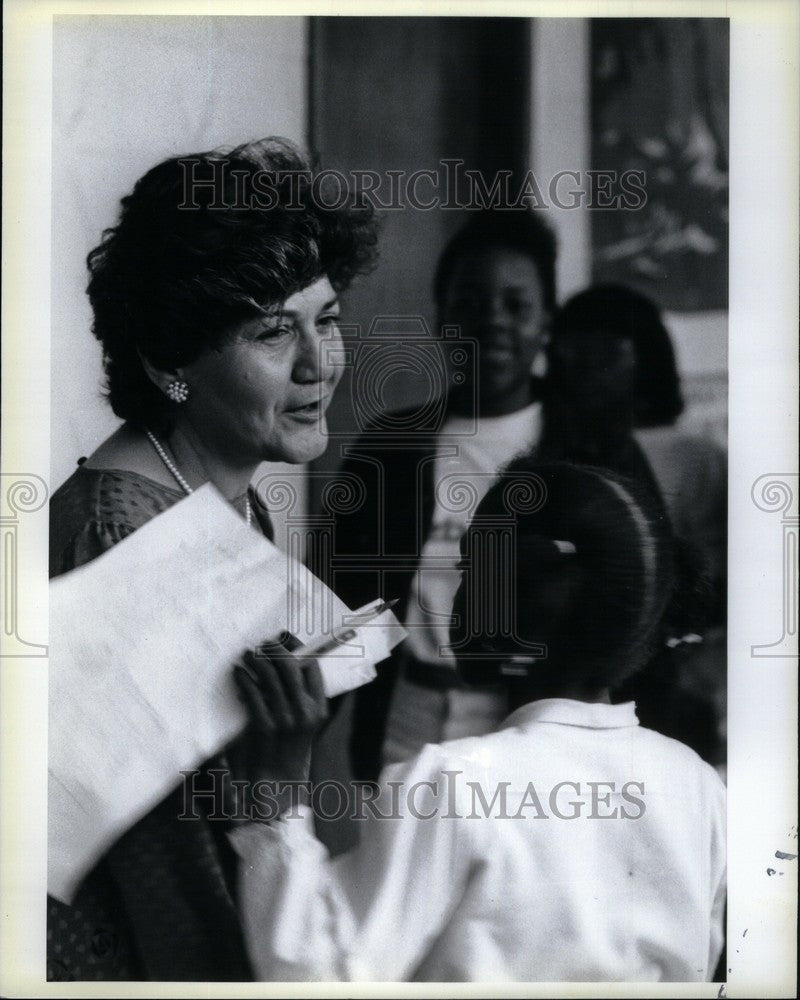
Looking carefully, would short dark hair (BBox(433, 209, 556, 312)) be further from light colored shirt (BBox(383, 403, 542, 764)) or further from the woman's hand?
the woman's hand

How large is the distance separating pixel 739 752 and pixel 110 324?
4.65 ft

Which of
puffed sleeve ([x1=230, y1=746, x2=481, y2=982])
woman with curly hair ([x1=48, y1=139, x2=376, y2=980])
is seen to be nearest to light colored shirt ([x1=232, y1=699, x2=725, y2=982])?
puffed sleeve ([x1=230, y1=746, x2=481, y2=982])

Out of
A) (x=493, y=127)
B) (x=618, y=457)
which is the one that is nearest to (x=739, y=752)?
(x=618, y=457)

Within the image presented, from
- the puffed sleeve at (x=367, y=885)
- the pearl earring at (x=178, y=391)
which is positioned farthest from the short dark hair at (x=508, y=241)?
the puffed sleeve at (x=367, y=885)

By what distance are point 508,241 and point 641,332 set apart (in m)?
0.30

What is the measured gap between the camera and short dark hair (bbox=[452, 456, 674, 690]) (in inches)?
73.5

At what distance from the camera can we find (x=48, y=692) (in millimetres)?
1880

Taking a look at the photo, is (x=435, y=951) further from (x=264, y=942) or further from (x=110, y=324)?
(x=110, y=324)

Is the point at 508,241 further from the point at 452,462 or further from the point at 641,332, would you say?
the point at 452,462

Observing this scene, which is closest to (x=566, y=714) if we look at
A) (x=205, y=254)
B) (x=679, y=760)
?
(x=679, y=760)

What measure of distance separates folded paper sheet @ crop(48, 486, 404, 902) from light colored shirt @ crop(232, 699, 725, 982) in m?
0.22

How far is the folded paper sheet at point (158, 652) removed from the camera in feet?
6.05

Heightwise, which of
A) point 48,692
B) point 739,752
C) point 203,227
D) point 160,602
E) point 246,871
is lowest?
point 246,871

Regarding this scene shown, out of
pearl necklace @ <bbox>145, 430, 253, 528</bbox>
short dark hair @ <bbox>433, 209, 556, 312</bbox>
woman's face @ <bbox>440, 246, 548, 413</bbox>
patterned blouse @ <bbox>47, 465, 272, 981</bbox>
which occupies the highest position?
short dark hair @ <bbox>433, 209, 556, 312</bbox>
